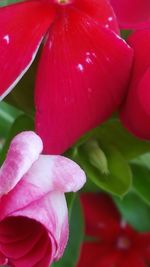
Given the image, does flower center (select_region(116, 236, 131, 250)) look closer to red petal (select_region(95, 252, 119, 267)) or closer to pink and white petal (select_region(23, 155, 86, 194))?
red petal (select_region(95, 252, 119, 267))

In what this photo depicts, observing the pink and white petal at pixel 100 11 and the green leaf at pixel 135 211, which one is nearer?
the pink and white petal at pixel 100 11

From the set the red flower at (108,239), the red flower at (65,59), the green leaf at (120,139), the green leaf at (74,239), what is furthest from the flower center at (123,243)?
the red flower at (65,59)

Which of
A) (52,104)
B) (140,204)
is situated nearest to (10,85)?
(52,104)

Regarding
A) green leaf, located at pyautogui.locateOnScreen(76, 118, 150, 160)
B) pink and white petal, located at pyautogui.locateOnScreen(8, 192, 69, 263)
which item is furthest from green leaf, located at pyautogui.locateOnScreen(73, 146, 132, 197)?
pink and white petal, located at pyautogui.locateOnScreen(8, 192, 69, 263)

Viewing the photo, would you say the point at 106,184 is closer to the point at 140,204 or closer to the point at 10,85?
the point at 10,85

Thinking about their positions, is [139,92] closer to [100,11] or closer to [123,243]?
[100,11]

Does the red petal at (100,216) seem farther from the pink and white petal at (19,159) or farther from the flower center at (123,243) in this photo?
the pink and white petal at (19,159)
